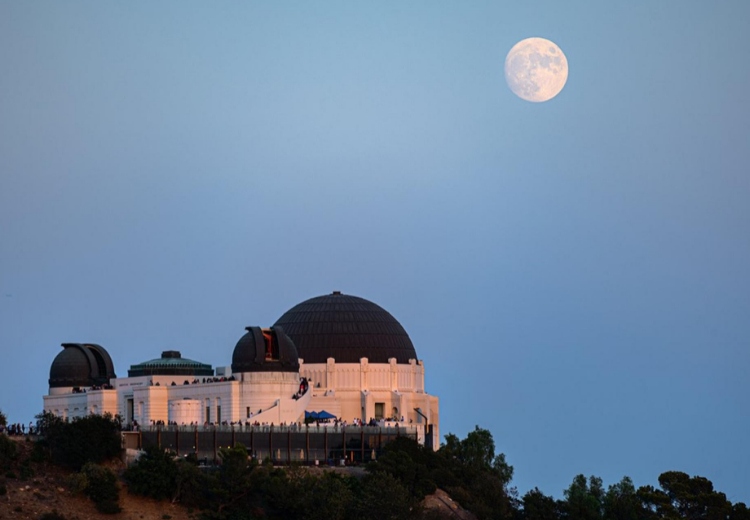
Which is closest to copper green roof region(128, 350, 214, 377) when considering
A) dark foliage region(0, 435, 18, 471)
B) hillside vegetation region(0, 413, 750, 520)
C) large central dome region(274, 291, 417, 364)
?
large central dome region(274, 291, 417, 364)

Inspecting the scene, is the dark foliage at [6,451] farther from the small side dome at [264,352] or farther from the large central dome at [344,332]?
the large central dome at [344,332]

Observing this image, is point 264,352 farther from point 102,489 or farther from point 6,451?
point 6,451

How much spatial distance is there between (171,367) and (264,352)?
12968 millimetres

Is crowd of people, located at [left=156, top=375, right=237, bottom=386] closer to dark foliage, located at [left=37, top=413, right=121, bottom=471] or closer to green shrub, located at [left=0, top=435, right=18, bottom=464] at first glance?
dark foliage, located at [left=37, top=413, right=121, bottom=471]

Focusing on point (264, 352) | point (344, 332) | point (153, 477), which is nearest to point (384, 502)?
point (153, 477)

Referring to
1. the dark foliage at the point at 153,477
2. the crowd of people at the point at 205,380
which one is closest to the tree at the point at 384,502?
the dark foliage at the point at 153,477

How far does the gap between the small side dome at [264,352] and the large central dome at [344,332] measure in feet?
39.7

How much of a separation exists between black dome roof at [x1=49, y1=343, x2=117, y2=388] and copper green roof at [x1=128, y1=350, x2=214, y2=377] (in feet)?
13.9

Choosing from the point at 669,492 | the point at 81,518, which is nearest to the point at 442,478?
the point at 669,492

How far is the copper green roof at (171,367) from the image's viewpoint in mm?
154000

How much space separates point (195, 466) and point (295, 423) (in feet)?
55.4

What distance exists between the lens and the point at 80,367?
524 feet

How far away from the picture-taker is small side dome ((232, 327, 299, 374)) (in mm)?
144375

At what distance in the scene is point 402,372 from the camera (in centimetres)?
16188
